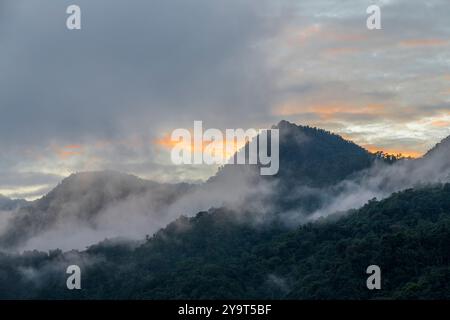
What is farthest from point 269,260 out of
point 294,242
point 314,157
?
point 314,157

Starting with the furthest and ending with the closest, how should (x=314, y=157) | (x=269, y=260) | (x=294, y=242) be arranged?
(x=314, y=157) → (x=294, y=242) → (x=269, y=260)

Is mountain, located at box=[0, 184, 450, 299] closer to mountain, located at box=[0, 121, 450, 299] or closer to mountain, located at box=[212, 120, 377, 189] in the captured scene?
mountain, located at box=[0, 121, 450, 299]

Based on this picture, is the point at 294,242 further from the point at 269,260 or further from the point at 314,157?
the point at 314,157

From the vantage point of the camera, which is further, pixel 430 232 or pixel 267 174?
pixel 267 174

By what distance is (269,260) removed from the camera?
129125 mm

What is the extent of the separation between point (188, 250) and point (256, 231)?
16.3 metres

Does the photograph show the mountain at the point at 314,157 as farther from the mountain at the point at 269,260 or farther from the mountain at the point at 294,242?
the mountain at the point at 269,260

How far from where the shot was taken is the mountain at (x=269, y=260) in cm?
10144

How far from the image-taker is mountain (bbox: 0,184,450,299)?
101438 millimetres

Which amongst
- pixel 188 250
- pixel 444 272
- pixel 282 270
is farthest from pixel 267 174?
pixel 444 272

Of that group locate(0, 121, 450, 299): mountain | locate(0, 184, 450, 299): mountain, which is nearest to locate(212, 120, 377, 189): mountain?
locate(0, 121, 450, 299): mountain

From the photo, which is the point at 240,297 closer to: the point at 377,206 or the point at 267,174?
the point at 377,206

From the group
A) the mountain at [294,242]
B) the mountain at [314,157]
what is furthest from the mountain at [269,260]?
the mountain at [314,157]
